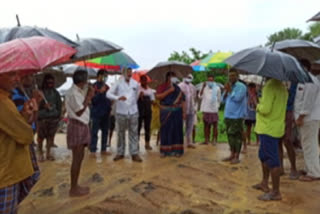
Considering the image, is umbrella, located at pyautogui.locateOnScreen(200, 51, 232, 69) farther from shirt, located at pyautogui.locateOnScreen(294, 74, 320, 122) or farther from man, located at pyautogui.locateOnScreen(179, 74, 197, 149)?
shirt, located at pyautogui.locateOnScreen(294, 74, 320, 122)

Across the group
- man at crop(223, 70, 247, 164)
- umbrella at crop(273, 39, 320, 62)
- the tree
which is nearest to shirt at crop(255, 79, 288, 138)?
Result: umbrella at crop(273, 39, 320, 62)

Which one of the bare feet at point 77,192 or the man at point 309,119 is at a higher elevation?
the man at point 309,119

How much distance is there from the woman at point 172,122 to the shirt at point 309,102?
2540 mm

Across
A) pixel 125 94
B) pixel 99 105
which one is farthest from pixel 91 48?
pixel 99 105

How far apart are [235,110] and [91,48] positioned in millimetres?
3003

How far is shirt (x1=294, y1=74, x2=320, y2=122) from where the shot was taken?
523cm

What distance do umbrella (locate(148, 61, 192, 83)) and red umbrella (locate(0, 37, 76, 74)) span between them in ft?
15.0

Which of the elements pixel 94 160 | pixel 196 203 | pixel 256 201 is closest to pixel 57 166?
pixel 94 160

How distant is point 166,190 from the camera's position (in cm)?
480

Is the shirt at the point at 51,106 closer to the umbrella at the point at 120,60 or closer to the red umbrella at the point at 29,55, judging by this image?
the umbrella at the point at 120,60

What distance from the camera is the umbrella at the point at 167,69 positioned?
7.55m

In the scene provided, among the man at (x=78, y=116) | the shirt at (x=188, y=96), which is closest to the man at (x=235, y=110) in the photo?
the shirt at (x=188, y=96)

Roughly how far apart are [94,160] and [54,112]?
133 centimetres

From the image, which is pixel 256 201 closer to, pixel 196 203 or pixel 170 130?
pixel 196 203
